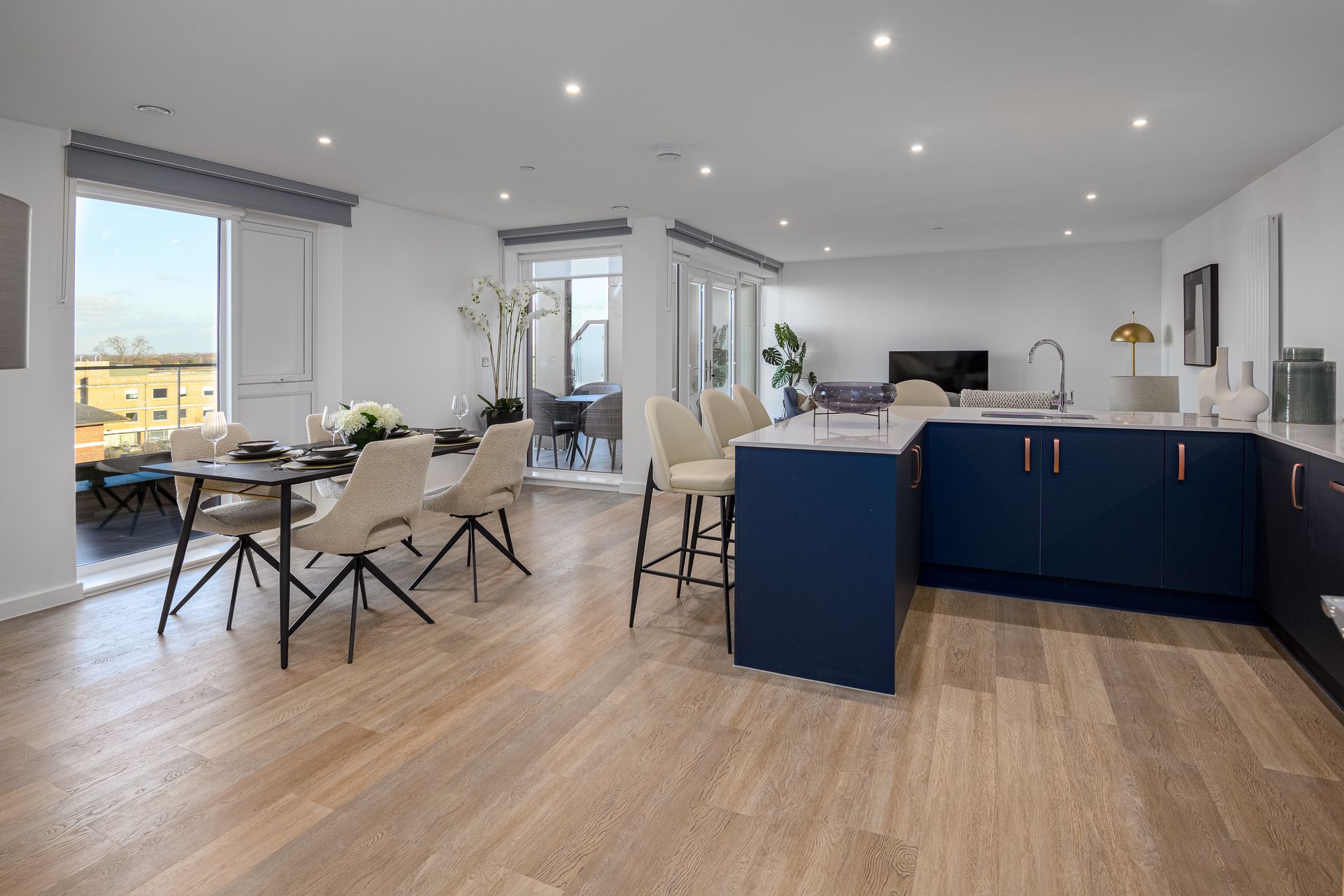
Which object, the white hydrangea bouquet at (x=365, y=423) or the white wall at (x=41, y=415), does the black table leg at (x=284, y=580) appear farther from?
the white wall at (x=41, y=415)

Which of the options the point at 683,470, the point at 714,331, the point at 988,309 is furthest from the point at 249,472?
the point at 988,309

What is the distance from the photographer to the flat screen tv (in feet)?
29.1

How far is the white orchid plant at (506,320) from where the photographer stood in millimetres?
6770

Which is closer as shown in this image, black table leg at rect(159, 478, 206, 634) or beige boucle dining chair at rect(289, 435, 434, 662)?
beige boucle dining chair at rect(289, 435, 434, 662)

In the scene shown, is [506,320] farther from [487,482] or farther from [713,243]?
[487,482]

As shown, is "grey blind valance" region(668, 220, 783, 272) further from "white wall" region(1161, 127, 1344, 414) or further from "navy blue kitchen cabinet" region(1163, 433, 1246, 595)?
"navy blue kitchen cabinet" region(1163, 433, 1246, 595)

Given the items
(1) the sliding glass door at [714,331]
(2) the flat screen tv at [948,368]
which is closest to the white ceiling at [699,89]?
(1) the sliding glass door at [714,331]

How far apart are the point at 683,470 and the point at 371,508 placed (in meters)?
1.30

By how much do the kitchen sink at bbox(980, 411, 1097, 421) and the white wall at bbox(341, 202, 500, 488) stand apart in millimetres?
4413

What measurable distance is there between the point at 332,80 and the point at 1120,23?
10.3 ft

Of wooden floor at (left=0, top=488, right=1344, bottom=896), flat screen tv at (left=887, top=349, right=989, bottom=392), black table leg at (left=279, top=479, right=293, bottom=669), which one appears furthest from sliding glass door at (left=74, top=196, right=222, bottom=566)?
flat screen tv at (left=887, top=349, right=989, bottom=392)

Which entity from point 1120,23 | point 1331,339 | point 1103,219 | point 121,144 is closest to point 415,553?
point 121,144

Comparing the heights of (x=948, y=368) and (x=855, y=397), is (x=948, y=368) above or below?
above

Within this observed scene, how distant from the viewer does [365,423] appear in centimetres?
362
